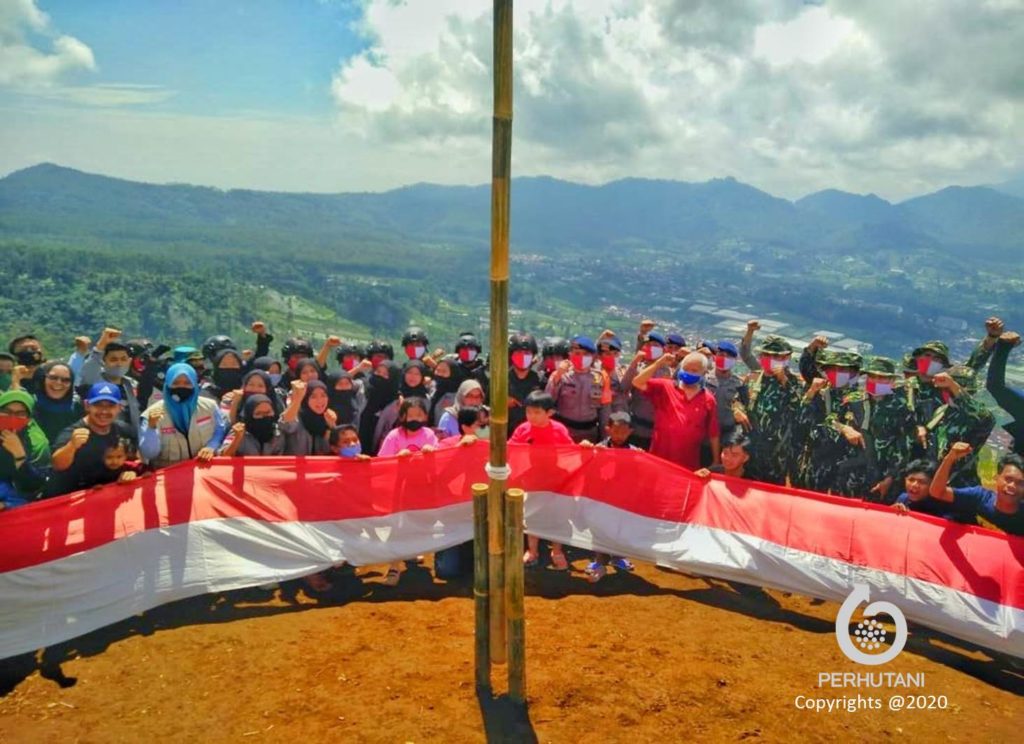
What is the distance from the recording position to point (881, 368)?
8.16 meters

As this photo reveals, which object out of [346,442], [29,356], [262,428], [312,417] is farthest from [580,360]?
[29,356]

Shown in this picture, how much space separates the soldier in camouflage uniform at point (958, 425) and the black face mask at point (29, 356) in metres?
11.2

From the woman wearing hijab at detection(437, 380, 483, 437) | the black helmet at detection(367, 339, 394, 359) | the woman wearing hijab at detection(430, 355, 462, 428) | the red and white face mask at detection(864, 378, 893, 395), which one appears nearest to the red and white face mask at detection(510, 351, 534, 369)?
the woman wearing hijab at detection(437, 380, 483, 437)

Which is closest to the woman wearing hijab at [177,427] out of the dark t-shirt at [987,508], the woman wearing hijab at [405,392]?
the woman wearing hijab at [405,392]

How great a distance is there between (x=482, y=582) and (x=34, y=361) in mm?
7140

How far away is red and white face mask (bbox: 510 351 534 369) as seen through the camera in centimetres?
905

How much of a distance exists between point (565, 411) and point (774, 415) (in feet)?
9.00

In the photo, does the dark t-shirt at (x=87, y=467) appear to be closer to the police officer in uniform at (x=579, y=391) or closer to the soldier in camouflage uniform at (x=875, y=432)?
the police officer in uniform at (x=579, y=391)

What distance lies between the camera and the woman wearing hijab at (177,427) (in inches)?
281

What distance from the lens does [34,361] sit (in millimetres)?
8641

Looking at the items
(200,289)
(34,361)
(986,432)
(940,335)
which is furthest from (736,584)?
(200,289)

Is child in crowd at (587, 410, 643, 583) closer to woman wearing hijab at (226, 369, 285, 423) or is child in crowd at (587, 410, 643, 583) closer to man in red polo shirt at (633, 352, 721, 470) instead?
man in red polo shirt at (633, 352, 721, 470)

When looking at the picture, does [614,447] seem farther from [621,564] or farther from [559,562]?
[559,562]

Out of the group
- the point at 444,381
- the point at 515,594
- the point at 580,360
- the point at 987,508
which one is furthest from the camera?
the point at 444,381
